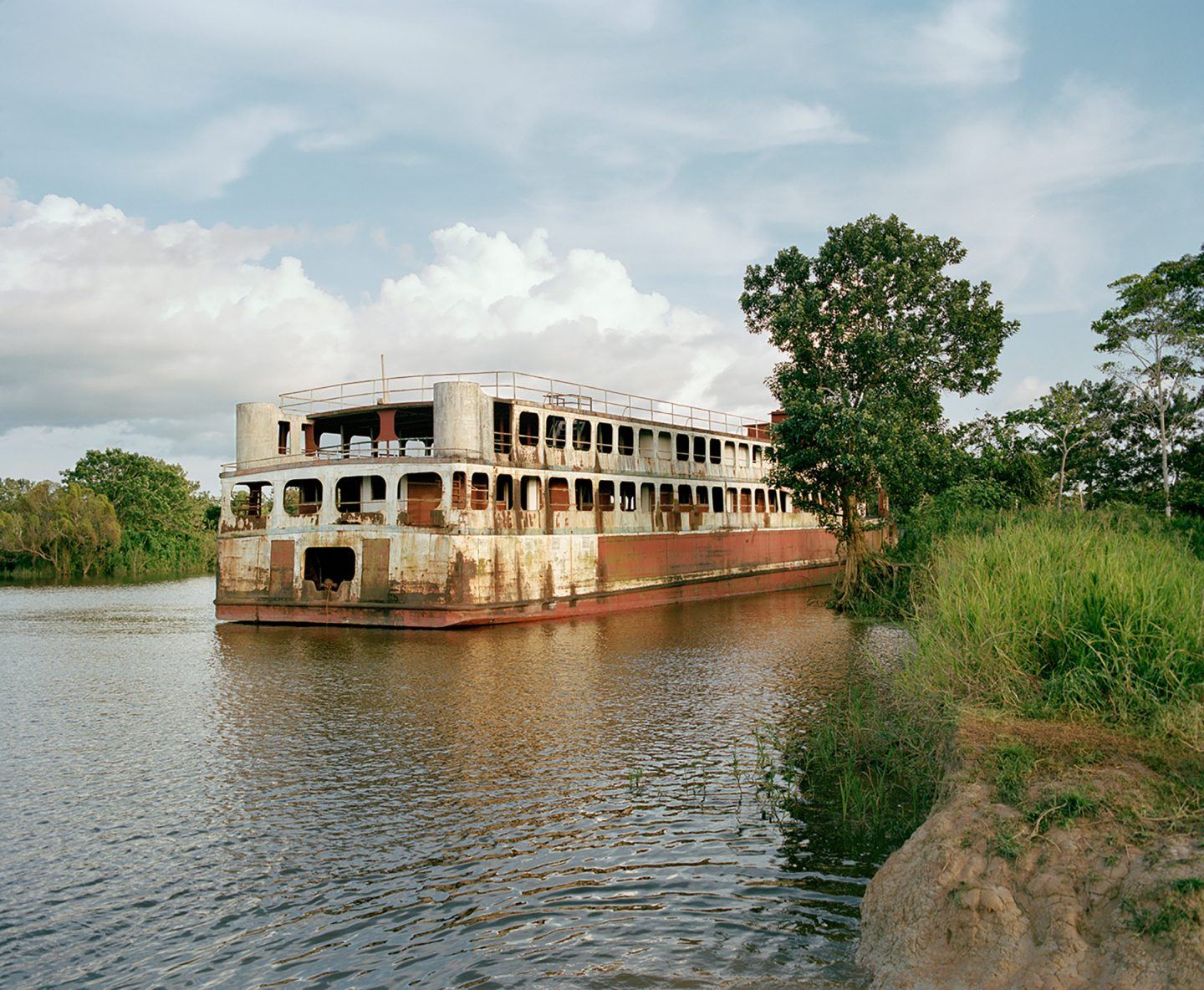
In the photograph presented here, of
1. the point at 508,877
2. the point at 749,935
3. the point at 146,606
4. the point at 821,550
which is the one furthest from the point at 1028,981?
the point at 821,550

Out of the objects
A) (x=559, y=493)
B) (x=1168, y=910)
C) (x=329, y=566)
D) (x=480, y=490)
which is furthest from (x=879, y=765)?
(x=329, y=566)

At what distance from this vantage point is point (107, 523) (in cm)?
5966

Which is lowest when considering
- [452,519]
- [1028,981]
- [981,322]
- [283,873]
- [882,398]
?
[283,873]

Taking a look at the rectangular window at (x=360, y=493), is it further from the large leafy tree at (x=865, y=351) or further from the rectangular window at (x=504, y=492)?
the large leafy tree at (x=865, y=351)

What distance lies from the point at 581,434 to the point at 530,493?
4.11 meters

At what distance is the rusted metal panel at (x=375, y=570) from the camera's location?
83.5 ft

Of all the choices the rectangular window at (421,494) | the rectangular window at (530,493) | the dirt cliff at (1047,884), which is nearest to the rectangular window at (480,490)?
the rectangular window at (421,494)

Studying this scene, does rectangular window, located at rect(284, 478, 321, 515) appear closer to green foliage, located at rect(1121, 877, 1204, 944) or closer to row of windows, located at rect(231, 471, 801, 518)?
row of windows, located at rect(231, 471, 801, 518)

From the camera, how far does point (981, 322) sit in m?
28.4

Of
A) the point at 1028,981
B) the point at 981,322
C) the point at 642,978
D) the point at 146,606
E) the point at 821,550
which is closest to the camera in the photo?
the point at 1028,981

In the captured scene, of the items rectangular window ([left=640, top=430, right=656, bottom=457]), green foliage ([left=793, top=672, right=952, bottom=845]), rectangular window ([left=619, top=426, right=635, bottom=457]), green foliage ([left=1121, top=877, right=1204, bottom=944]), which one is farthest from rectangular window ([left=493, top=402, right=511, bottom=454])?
green foliage ([left=1121, top=877, right=1204, bottom=944])

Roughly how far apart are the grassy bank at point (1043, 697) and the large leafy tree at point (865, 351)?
16.2 m

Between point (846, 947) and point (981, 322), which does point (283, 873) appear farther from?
point (981, 322)

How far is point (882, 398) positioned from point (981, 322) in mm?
5356
